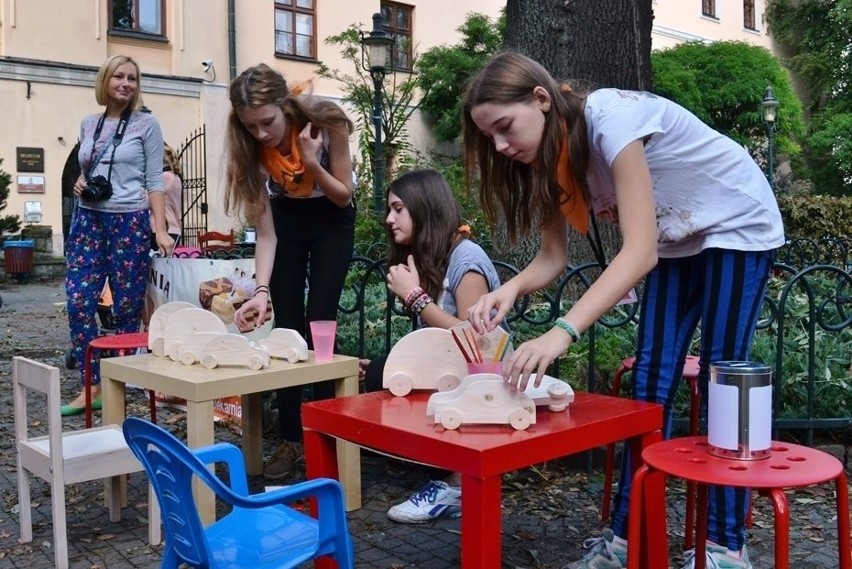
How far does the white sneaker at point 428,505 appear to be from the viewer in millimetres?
3180

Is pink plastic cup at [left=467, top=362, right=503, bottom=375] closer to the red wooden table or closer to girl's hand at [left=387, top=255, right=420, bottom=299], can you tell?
the red wooden table

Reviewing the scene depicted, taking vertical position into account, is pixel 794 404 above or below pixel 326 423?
below

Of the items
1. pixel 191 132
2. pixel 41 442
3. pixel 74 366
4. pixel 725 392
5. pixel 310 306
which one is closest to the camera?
pixel 725 392

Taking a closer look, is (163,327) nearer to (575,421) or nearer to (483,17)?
(575,421)

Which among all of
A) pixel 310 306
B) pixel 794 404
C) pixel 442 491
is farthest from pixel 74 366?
pixel 794 404

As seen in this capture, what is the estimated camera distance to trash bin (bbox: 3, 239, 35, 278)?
14023 mm

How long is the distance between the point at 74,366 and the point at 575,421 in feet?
16.5

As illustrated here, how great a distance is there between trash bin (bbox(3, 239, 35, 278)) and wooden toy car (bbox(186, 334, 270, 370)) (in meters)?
12.6

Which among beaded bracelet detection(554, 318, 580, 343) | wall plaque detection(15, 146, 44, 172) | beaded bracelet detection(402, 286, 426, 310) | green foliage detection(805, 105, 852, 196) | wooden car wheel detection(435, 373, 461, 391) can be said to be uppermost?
green foliage detection(805, 105, 852, 196)

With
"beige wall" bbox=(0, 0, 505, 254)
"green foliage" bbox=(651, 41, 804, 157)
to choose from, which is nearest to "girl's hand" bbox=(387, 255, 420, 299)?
"beige wall" bbox=(0, 0, 505, 254)

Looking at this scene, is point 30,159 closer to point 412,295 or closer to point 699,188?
point 412,295

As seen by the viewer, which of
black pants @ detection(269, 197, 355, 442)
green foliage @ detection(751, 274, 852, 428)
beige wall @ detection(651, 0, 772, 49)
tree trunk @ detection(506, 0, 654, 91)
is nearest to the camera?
black pants @ detection(269, 197, 355, 442)

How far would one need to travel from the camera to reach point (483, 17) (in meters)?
18.5

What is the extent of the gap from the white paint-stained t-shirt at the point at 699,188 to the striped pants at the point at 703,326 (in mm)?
59
